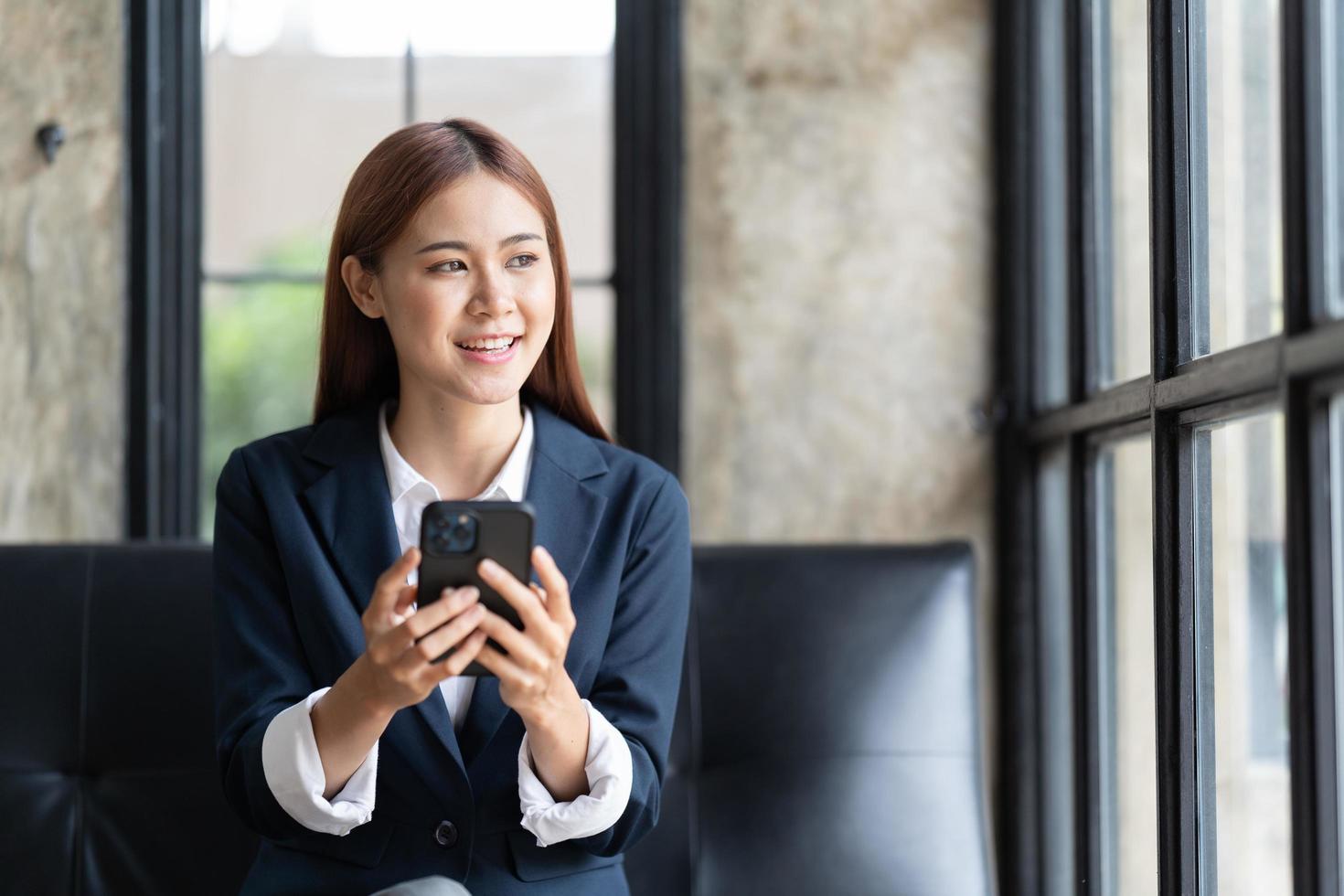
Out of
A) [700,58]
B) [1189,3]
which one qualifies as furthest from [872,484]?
[1189,3]

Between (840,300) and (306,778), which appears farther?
(840,300)

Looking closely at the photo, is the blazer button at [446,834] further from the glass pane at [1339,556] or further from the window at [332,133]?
the window at [332,133]

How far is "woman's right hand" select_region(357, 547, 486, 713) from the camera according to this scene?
1155 mm

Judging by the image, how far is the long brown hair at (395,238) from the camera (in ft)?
4.66

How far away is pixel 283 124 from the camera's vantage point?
2.30 m

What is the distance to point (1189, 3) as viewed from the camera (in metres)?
1.42

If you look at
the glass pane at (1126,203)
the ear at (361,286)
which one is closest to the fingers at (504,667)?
the ear at (361,286)

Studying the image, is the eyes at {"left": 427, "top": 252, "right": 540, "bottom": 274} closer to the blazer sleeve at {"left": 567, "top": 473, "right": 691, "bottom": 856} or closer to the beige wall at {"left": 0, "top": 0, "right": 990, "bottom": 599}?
the blazer sleeve at {"left": 567, "top": 473, "right": 691, "bottom": 856}

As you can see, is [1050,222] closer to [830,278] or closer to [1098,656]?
[830,278]

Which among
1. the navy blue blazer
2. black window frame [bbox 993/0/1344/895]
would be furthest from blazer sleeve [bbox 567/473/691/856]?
black window frame [bbox 993/0/1344/895]

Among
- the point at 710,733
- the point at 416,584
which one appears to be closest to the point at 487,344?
the point at 416,584

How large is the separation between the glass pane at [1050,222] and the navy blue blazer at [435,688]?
2.77ft

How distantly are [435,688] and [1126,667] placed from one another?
92 cm

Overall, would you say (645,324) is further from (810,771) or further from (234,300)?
(810,771)
